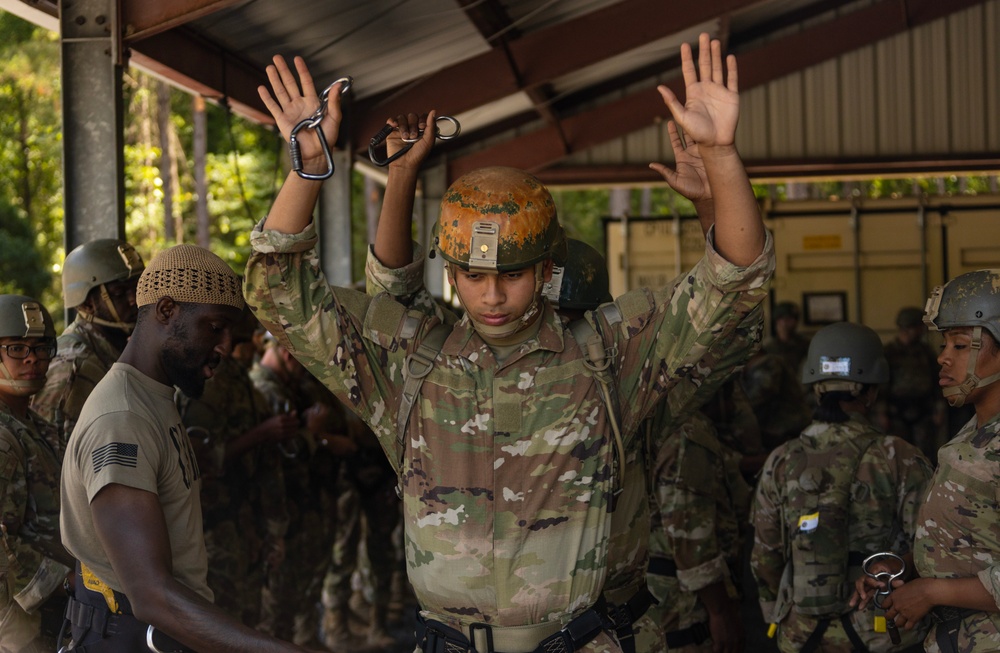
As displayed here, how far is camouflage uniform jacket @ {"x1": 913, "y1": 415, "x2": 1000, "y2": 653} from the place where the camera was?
3730mm

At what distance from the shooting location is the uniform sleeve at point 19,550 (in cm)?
420

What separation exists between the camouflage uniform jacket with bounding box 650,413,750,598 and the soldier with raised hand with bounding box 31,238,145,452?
8.58ft

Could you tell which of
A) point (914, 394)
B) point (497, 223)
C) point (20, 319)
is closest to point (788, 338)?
point (914, 394)

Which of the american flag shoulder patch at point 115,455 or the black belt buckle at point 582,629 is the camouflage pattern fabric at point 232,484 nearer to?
the american flag shoulder patch at point 115,455

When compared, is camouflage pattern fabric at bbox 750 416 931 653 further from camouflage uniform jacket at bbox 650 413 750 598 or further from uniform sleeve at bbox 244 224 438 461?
uniform sleeve at bbox 244 224 438 461

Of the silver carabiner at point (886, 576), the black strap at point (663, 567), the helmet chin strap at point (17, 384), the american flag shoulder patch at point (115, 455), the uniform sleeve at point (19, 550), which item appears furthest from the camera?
the black strap at point (663, 567)

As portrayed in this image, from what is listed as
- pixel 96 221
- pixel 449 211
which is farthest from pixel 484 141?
pixel 449 211

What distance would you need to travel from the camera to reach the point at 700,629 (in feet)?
18.2

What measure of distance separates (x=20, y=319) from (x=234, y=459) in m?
2.44

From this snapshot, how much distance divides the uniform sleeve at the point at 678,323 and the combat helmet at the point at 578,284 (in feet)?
3.52

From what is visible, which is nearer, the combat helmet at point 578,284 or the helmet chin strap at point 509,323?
the helmet chin strap at point 509,323

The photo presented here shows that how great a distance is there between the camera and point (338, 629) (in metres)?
A: 9.09

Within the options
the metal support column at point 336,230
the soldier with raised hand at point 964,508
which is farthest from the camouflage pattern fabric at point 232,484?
the soldier with raised hand at point 964,508

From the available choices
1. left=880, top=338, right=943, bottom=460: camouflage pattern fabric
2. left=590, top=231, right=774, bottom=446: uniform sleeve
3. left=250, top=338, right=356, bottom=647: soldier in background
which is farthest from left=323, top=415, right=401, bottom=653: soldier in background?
left=590, top=231, right=774, bottom=446: uniform sleeve
